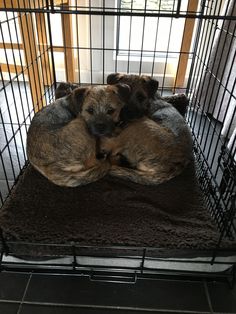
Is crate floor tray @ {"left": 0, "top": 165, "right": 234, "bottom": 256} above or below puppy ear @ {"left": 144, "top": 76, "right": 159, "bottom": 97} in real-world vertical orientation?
below

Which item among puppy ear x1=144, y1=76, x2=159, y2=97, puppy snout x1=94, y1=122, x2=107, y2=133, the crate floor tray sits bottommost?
the crate floor tray

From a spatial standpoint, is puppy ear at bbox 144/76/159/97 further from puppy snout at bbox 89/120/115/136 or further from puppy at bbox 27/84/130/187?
puppy snout at bbox 89/120/115/136

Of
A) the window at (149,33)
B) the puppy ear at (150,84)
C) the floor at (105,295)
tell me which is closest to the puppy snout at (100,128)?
the puppy ear at (150,84)

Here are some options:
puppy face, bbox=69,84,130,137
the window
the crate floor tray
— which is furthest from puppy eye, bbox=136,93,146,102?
the window

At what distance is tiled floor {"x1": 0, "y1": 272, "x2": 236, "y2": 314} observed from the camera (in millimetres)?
1388

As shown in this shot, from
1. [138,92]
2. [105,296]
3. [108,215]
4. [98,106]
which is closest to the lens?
[105,296]

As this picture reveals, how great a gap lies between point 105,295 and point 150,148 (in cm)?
84

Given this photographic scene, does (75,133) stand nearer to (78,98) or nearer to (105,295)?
(78,98)

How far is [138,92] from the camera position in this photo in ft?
7.04

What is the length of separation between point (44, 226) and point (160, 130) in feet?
2.94

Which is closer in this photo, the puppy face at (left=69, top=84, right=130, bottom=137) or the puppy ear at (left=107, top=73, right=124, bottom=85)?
the puppy face at (left=69, top=84, right=130, bottom=137)

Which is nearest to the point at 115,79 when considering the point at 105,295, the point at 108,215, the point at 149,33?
the point at 108,215

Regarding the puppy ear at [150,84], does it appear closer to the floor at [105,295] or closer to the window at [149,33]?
the floor at [105,295]

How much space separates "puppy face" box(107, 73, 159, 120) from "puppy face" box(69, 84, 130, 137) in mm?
153
